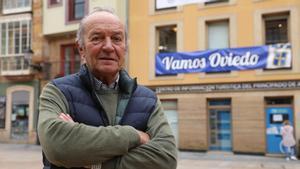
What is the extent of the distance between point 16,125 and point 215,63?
43.1 ft

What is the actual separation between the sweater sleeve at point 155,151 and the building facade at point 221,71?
55.3 ft

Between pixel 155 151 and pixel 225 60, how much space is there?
1803cm

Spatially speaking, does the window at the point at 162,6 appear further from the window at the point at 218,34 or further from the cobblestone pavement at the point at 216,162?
the cobblestone pavement at the point at 216,162

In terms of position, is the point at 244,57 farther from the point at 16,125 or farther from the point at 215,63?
the point at 16,125

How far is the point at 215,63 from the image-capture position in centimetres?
2023

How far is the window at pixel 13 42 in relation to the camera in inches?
1011

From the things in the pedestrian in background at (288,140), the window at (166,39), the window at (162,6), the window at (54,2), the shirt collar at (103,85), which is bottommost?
the pedestrian in background at (288,140)

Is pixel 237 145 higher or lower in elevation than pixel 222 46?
lower

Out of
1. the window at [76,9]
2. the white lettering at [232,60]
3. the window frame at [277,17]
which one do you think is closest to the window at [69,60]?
the window at [76,9]

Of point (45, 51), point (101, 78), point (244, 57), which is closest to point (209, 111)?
point (244, 57)

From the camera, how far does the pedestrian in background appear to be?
17641 mm

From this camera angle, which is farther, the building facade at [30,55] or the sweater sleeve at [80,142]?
the building facade at [30,55]

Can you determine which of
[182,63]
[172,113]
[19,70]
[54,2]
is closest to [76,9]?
[54,2]

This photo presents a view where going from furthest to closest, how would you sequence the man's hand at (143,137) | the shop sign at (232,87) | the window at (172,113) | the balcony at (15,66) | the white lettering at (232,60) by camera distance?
the balcony at (15,66) < the window at (172,113) < the white lettering at (232,60) < the shop sign at (232,87) < the man's hand at (143,137)
